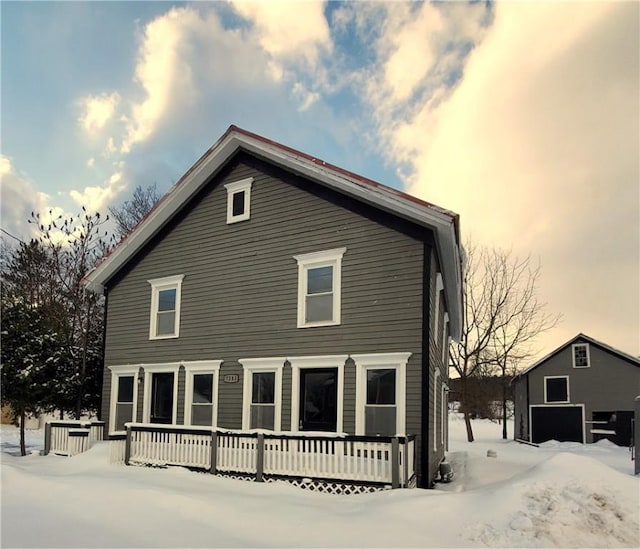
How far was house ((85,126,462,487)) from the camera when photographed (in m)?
10.1

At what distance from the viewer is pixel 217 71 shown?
569 inches

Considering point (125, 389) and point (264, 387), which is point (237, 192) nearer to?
point (264, 387)

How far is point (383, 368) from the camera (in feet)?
34.4

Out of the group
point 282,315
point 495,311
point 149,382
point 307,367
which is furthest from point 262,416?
point 495,311

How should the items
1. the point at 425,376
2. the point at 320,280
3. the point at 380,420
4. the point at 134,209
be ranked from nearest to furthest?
the point at 425,376 < the point at 380,420 < the point at 320,280 < the point at 134,209

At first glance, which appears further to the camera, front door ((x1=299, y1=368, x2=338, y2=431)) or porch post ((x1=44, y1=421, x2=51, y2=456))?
porch post ((x1=44, y1=421, x2=51, y2=456))

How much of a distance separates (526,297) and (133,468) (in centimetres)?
2530

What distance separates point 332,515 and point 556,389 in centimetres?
2561

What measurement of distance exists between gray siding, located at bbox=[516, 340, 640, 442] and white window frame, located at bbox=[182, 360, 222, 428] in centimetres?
2252

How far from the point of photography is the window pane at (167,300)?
14273 mm

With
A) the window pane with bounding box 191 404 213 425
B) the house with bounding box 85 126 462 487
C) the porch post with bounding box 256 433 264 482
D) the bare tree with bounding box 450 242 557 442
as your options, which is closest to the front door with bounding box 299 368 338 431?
the house with bounding box 85 126 462 487

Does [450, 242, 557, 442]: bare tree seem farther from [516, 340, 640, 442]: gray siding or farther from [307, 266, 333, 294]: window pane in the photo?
[307, 266, 333, 294]: window pane

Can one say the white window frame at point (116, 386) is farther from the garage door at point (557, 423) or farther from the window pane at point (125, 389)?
the garage door at point (557, 423)

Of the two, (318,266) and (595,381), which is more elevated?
(318,266)
